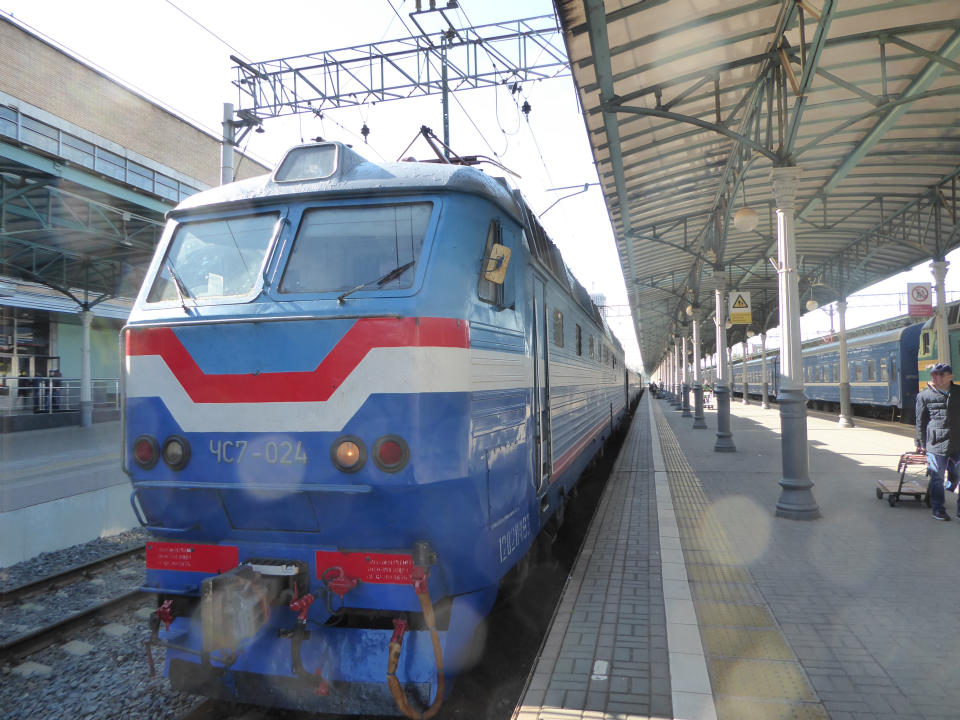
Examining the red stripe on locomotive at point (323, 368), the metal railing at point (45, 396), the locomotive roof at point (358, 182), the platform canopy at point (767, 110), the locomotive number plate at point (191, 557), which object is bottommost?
the locomotive number plate at point (191, 557)

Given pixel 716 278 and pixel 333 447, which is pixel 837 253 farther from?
pixel 333 447

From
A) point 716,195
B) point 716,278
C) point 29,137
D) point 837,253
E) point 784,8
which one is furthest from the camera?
point 29,137

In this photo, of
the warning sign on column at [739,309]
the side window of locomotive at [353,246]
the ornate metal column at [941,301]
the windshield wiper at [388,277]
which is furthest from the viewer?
the ornate metal column at [941,301]

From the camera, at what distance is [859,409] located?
2997 cm

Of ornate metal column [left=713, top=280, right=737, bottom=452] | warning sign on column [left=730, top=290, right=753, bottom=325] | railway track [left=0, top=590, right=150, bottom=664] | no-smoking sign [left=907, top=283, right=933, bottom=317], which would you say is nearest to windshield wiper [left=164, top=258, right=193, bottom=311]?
railway track [left=0, top=590, right=150, bottom=664]

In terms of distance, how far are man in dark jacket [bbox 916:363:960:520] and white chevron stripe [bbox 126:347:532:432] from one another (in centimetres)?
626

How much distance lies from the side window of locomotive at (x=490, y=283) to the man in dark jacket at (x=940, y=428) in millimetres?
5923

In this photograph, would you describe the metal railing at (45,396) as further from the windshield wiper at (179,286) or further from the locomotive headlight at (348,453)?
the locomotive headlight at (348,453)

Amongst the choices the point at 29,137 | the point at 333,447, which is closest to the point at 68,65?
the point at 29,137

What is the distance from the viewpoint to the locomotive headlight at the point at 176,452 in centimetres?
353

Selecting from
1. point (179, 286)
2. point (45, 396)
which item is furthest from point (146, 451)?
point (45, 396)

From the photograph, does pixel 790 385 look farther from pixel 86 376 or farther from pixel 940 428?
pixel 86 376

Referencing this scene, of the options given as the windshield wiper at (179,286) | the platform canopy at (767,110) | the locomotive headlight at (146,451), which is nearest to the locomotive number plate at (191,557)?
the locomotive headlight at (146,451)

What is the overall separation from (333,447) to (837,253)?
18978 mm
